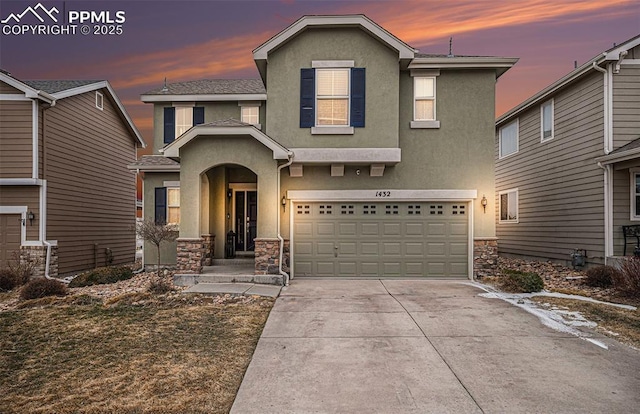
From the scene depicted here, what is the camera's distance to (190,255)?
11.1 m

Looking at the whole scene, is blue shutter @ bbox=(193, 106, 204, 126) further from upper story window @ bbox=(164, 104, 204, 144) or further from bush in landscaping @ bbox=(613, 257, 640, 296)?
bush in landscaping @ bbox=(613, 257, 640, 296)

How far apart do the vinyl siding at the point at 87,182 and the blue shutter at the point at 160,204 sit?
3.03 meters

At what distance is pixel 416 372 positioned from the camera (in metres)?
5.25

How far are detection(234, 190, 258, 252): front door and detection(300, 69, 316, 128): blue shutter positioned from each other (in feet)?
11.7

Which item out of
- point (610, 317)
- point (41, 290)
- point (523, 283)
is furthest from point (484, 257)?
point (41, 290)

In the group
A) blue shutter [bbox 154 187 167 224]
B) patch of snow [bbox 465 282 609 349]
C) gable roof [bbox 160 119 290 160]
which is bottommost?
patch of snow [bbox 465 282 609 349]

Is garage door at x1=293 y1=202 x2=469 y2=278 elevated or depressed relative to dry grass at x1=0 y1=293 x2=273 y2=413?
elevated

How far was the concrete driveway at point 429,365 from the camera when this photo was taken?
175 inches

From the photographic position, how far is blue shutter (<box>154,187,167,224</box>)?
559 inches

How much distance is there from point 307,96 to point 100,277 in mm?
7946

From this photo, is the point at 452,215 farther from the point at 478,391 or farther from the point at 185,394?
the point at 185,394

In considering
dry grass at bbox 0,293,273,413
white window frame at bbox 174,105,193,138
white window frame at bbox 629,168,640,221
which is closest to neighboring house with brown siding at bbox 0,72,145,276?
white window frame at bbox 174,105,193,138

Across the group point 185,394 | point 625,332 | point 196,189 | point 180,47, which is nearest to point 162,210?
point 196,189

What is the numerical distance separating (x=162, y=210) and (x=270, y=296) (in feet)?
22.4
